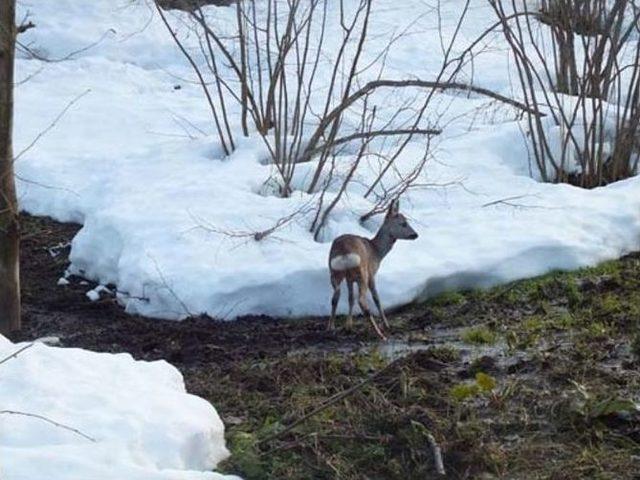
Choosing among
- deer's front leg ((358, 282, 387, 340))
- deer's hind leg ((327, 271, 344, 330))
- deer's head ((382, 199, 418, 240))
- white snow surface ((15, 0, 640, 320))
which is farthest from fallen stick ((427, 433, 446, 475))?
deer's head ((382, 199, 418, 240))

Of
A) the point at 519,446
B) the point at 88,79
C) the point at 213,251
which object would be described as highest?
the point at 519,446

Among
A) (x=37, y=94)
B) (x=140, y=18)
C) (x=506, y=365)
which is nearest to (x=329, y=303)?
(x=506, y=365)

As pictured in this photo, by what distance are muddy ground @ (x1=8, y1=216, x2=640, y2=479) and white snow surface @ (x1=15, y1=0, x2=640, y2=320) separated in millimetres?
275

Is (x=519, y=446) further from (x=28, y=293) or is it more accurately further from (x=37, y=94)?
(x=37, y=94)

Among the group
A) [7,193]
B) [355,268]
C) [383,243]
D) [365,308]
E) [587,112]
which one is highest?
[7,193]

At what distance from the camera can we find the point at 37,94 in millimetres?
20297

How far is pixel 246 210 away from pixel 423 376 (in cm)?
451

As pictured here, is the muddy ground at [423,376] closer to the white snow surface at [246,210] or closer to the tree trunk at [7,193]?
the white snow surface at [246,210]

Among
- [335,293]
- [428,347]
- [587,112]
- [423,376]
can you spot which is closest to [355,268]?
[335,293]

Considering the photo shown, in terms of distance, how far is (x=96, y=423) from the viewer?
7.37 metres

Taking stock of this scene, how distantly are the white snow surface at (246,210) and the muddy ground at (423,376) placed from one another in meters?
0.28

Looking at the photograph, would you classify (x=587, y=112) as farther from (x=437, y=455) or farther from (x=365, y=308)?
(x=437, y=455)

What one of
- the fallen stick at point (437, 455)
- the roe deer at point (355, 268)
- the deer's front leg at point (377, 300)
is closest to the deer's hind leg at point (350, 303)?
the roe deer at point (355, 268)

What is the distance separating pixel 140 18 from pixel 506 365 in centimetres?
1509
